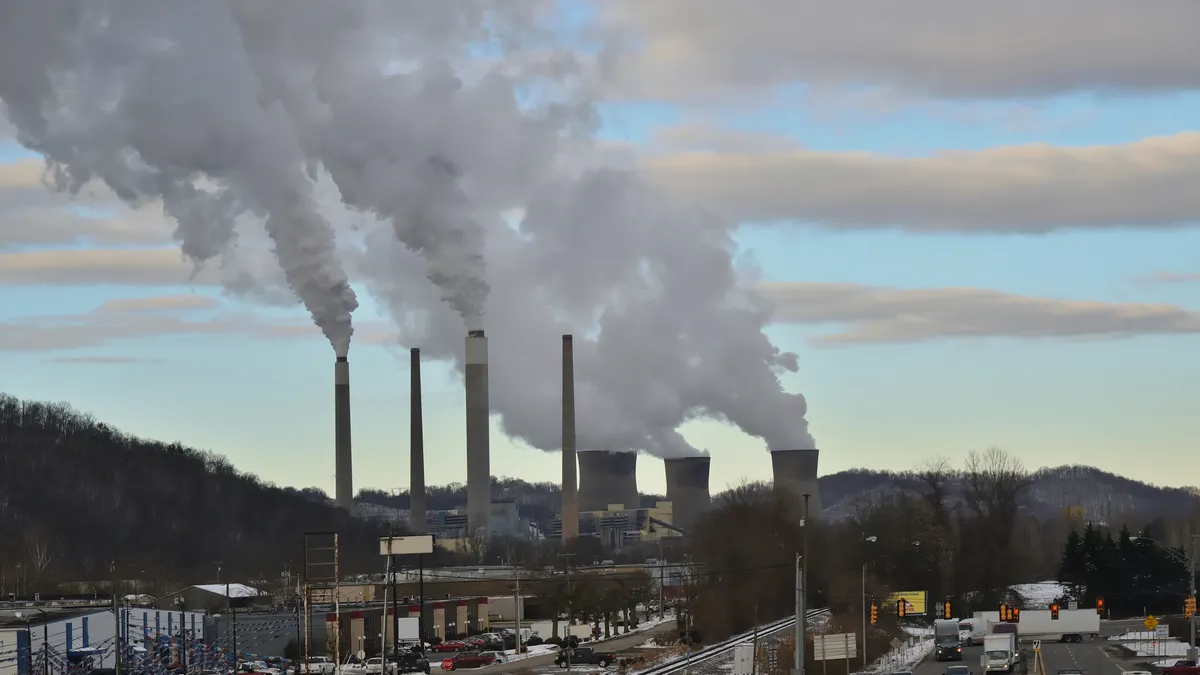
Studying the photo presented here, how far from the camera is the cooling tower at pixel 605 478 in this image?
155750 millimetres

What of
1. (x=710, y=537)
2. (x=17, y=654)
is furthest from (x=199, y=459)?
(x=17, y=654)

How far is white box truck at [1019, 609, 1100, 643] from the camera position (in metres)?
87.8

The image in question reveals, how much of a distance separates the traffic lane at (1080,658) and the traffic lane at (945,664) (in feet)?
9.53

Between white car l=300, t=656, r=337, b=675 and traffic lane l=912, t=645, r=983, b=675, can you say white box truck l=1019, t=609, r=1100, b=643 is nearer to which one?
traffic lane l=912, t=645, r=983, b=675

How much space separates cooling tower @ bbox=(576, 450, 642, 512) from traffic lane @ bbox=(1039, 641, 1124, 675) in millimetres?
71871

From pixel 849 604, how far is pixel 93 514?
245 ft

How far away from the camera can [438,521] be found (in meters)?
193

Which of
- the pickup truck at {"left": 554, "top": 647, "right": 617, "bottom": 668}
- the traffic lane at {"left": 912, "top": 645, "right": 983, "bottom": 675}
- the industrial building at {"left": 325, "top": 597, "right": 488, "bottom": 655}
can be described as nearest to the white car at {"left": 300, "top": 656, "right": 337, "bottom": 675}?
the industrial building at {"left": 325, "top": 597, "right": 488, "bottom": 655}


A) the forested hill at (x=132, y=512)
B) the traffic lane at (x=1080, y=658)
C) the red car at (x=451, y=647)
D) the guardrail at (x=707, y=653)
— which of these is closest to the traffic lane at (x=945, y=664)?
the traffic lane at (x=1080, y=658)

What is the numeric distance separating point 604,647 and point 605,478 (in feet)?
222

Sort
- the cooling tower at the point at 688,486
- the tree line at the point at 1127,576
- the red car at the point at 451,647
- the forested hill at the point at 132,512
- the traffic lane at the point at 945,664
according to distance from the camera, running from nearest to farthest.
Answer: the traffic lane at the point at 945,664, the red car at the point at 451,647, the tree line at the point at 1127,576, the forested hill at the point at 132,512, the cooling tower at the point at 688,486

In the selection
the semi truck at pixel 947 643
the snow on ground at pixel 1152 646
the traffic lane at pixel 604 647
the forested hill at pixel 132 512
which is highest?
the forested hill at pixel 132 512

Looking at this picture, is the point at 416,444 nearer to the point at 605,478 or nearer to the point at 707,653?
the point at 605,478

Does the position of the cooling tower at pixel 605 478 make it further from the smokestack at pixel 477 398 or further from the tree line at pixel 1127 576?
the tree line at pixel 1127 576
